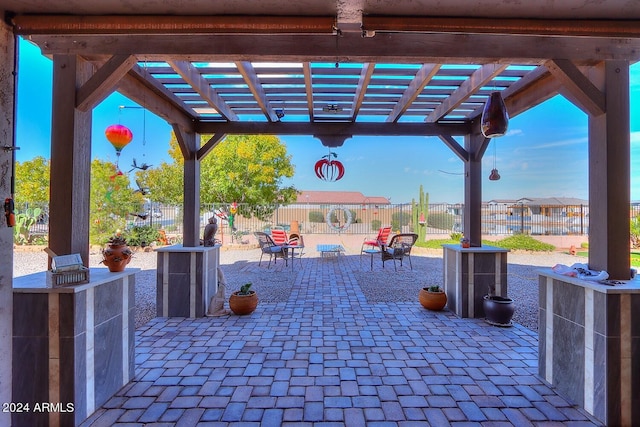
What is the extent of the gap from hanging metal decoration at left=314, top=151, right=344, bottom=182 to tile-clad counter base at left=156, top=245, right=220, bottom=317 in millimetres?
2069

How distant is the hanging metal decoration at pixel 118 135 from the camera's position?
129 inches

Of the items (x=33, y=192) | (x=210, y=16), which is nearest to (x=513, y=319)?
(x=210, y=16)

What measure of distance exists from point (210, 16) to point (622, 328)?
2.91 meters

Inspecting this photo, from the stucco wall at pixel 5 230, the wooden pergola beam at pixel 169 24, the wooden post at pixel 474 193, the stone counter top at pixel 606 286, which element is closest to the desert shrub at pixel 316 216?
the wooden post at pixel 474 193

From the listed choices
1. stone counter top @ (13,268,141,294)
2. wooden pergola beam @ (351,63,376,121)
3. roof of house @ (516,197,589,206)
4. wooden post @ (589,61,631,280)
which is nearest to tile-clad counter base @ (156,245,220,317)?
stone counter top @ (13,268,141,294)

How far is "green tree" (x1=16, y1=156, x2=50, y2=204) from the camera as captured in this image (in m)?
9.02

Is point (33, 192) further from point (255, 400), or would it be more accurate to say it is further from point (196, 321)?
point (255, 400)

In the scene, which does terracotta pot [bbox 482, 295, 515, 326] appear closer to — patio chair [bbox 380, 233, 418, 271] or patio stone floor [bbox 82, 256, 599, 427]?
patio stone floor [bbox 82, 256, 599, 427]

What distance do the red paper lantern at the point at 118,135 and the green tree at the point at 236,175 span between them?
6.89m

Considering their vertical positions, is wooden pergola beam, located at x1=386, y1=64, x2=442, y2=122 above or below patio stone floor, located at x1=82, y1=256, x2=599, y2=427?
above

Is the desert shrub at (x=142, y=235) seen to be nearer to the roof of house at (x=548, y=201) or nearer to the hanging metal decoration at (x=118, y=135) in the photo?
the hanging metal decoration at (x=118, y=135)

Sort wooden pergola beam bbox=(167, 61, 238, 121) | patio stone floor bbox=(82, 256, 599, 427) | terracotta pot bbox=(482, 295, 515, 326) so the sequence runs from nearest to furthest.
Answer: patio stone floor bbox=(82, 256, 599, 427), wooden pergola beam bbox=(167, 61, 238, 121), terracotta pot bbox=(482, 295, 515, 326)

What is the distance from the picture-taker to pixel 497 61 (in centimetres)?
207

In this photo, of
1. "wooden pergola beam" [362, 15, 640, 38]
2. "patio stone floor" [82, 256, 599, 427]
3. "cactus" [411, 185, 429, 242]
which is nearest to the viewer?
"wooden pergola beam" [362, 15, 640, 38]
